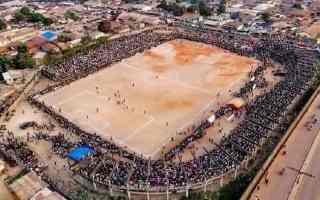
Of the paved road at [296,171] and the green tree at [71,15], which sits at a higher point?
the green tree at [71,15]

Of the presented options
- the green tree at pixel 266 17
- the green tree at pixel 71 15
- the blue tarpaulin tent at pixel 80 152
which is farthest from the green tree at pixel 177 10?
the blue tarpaulin tent at pixel 80 152

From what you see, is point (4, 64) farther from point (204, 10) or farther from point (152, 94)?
point (204, 10)

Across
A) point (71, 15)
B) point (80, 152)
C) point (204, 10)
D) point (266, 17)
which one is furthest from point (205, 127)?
point (71, 15)

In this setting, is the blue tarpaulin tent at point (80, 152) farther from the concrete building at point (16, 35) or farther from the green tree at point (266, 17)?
the green tree at point (266, 17)

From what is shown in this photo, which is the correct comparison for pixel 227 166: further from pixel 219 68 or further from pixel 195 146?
pixel 219 68

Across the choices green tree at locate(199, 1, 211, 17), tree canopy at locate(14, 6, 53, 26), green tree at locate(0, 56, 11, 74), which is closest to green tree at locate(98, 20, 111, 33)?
tree canopy at locate(14, 6, 53, 26)

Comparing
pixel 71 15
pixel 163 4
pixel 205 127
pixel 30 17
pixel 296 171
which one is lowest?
pixel 205 127

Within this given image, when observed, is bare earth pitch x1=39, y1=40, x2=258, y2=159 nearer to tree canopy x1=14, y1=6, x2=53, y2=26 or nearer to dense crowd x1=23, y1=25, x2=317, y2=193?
dense crowd x1=23, y1=25, x2=317, y2=193
